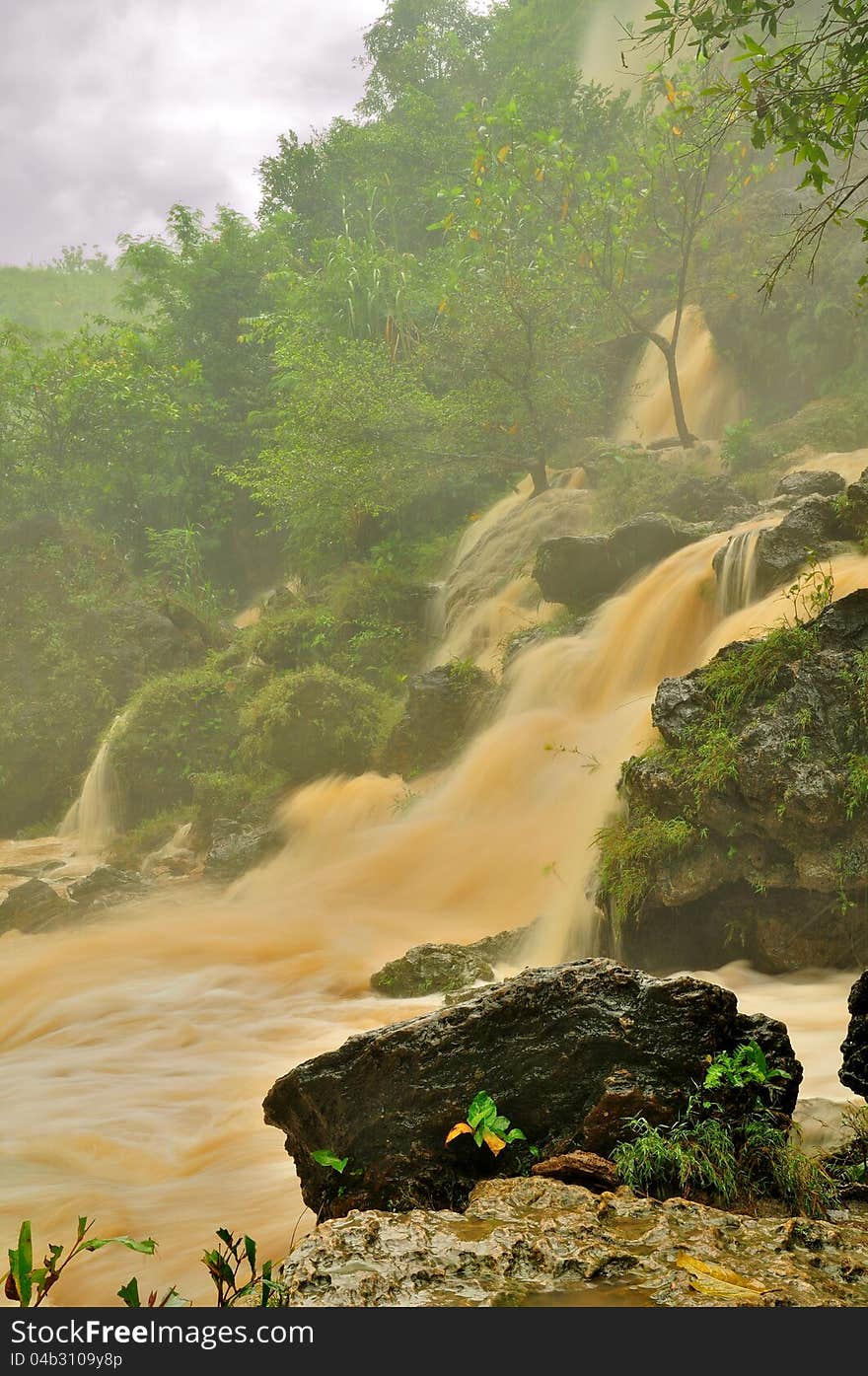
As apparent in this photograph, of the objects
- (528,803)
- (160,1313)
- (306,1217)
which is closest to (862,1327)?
(160,1313)

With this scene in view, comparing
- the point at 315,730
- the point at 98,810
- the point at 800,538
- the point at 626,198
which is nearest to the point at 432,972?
the point at 800,538

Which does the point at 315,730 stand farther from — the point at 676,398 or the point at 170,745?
the point at 676,398

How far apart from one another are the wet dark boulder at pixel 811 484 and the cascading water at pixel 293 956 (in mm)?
1172

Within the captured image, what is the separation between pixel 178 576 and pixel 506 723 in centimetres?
1252

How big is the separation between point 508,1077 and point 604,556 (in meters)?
9.73

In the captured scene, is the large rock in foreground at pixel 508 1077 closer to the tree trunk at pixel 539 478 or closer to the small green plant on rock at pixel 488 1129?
the small green plant on rock at pixel 488 1129

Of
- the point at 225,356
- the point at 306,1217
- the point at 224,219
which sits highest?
the point at 224,219

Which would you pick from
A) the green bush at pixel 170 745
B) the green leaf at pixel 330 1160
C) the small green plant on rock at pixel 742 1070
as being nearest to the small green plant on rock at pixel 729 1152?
the small green plant on rock at pixel 742 1070

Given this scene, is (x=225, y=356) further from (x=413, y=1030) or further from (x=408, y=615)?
(x=413, y=1030)

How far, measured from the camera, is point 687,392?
739 inches

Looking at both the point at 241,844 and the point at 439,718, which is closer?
the point at 241,844

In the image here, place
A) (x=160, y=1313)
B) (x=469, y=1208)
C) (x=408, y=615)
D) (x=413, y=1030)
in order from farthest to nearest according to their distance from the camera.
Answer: (x=408, y=615) → (x=413, y=1030) → (x=469, y=1208) → (x=160, y=1313)

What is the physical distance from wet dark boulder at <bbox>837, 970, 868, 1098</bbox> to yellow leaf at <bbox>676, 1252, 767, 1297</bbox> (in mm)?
1169

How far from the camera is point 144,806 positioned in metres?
14.8
